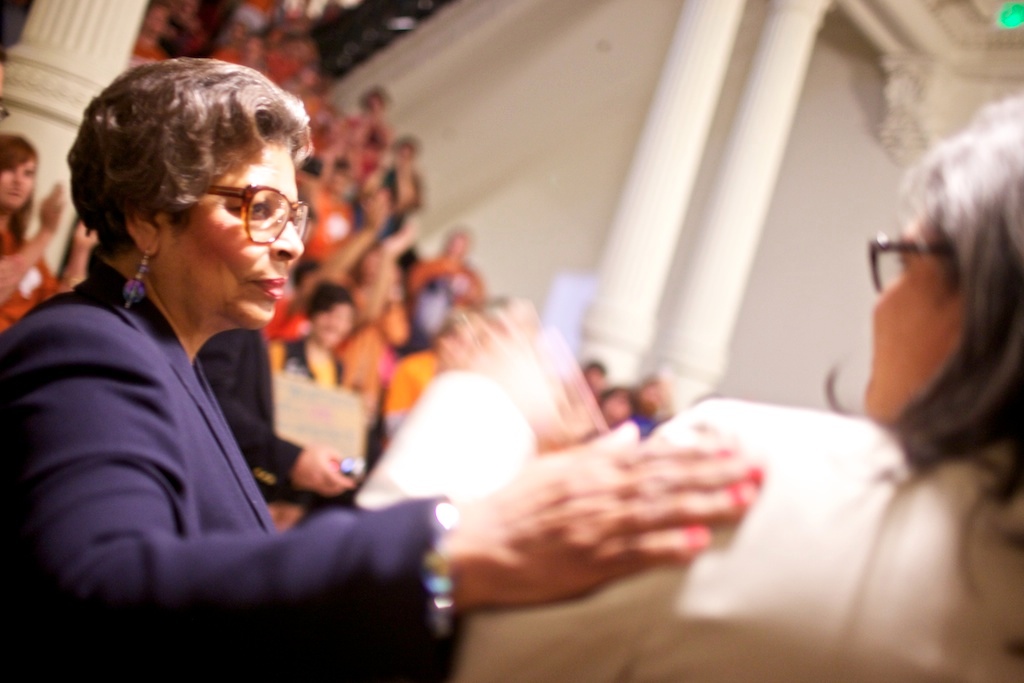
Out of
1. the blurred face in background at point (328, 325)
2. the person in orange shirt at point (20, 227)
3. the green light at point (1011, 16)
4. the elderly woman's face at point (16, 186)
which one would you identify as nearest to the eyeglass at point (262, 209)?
the person in orange shirt at point (20, 227)

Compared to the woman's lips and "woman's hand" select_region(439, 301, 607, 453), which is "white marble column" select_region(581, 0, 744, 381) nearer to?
the woman's lips

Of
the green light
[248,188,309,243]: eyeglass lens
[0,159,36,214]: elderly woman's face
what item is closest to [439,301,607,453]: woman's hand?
[248,188,309,243]: eyeglass lens

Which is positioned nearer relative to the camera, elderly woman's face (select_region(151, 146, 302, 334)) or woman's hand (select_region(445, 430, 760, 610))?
woman's hand (select_region(445, 430, 760, 610))

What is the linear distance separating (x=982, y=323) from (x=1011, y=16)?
29.4 feet

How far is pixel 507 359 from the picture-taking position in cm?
103

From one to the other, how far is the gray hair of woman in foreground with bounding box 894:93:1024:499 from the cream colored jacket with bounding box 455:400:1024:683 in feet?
0.08

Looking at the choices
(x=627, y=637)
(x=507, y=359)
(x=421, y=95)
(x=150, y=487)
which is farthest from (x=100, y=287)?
(x=421, y=95)

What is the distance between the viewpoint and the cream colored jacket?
694 mm

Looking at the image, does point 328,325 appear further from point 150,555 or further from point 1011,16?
point 1011,16

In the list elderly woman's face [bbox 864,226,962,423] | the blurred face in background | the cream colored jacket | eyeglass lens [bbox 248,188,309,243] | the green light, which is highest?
the green light

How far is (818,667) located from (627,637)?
0.15 metres

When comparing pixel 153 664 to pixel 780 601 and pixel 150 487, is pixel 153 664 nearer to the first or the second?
pixel 150 487

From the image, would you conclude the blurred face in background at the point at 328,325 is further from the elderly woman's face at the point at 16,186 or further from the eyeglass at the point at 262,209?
the eyeglass at the point at 262,209

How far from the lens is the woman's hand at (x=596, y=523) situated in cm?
74
